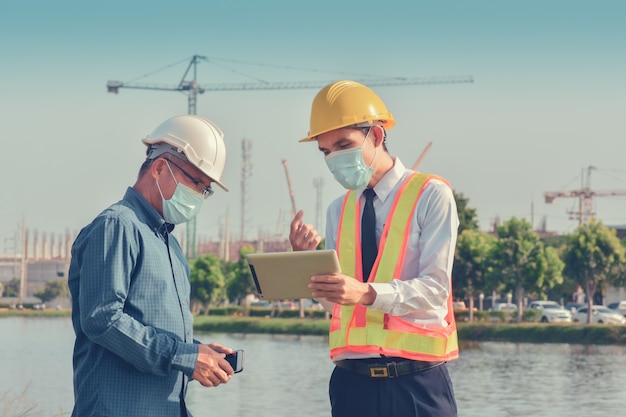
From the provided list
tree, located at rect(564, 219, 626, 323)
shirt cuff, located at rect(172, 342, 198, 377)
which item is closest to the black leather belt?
shirt cuff, located at rect(172, 342, 198, 377)

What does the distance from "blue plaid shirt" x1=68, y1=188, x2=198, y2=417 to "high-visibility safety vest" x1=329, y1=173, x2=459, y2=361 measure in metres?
0.75

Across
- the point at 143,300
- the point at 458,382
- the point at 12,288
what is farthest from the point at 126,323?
the point at 12,288

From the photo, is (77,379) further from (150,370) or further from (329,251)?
(329,251)

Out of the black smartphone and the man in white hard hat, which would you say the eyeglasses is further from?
the black smartphone

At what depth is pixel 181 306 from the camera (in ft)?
14.6

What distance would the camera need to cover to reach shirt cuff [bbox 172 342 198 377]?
13.9 ft

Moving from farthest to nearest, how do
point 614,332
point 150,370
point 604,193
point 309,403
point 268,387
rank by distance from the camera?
point 604,193 → point 614,332 → point 268,387 → point 309,403 → point 150,370

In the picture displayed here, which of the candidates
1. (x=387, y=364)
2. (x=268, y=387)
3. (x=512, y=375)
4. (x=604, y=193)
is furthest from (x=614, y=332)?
(x=604, y=193)

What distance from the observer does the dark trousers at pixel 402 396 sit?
4672 mm

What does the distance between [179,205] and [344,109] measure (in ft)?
2.73

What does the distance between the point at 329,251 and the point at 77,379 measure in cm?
101

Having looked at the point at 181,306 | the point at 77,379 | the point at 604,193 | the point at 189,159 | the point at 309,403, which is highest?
the point at 604,193

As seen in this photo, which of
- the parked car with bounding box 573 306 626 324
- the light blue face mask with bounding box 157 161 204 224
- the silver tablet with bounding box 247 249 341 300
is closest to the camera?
the silver tablet with bounding box 247 249 341 300

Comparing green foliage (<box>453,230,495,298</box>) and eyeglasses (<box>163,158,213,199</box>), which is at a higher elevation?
green foliage (<box>453,230,495,298</box>)
